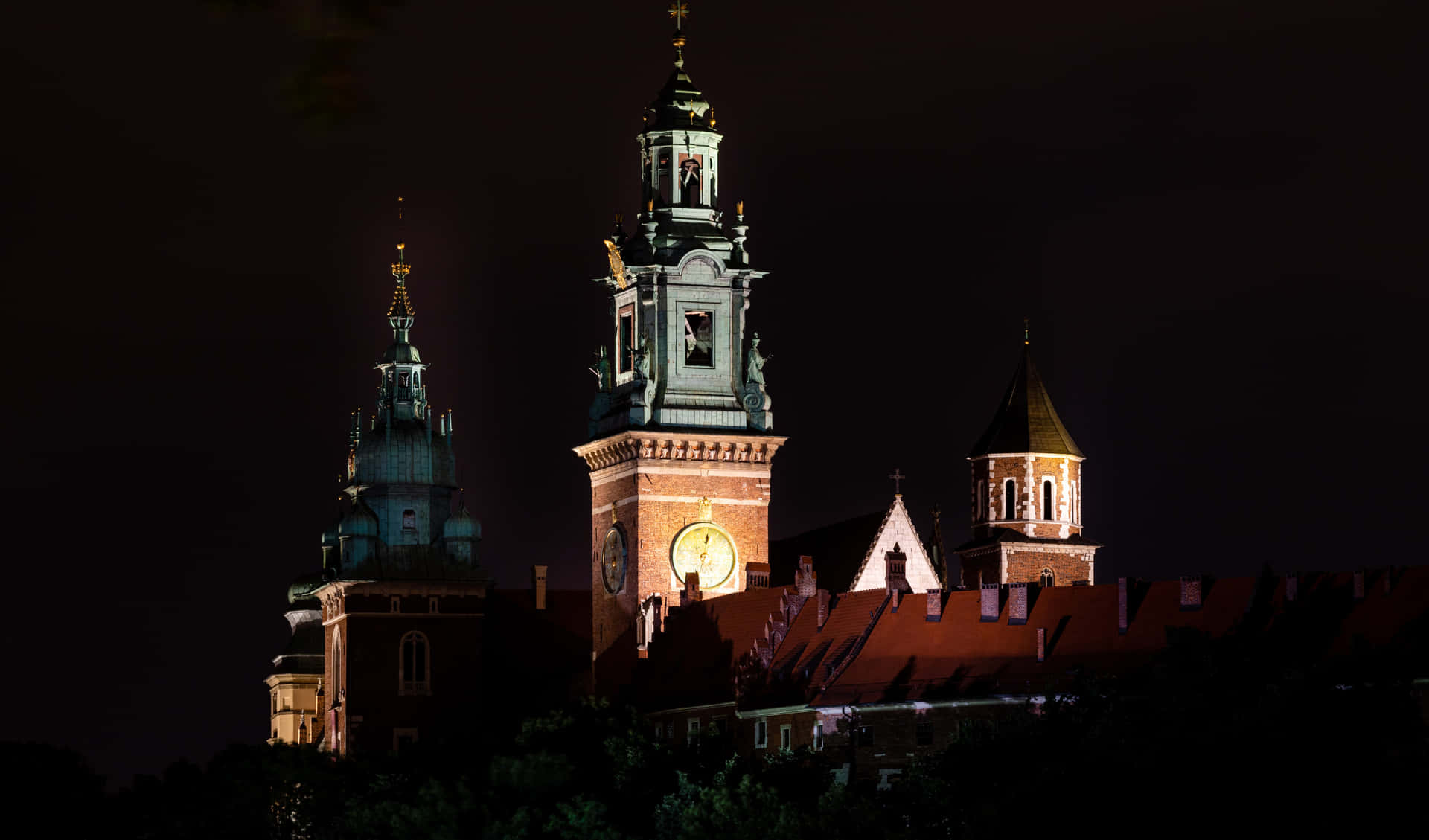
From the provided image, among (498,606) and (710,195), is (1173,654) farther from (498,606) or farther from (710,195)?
(498,606)

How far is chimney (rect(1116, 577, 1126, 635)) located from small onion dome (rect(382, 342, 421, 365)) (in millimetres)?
53473

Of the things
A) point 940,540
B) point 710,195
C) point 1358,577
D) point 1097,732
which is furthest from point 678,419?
point 1097,732

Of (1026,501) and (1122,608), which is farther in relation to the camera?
(1026,501)

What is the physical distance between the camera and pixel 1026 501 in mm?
166625

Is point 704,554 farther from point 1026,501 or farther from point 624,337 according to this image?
point 1026,501

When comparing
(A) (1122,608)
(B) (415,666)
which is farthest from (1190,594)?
(B) (415,666)

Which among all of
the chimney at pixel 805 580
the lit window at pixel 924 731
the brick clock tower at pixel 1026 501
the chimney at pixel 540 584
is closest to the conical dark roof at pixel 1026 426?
the brick clock tower at pixel 1026 501

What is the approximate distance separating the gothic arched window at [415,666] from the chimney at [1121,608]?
40049mm

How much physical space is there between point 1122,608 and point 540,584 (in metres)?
47.2

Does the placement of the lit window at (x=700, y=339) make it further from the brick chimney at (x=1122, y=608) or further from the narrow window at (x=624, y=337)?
the brick chimney at (x=1122, y=608)

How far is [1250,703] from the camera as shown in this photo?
100562 millimetres

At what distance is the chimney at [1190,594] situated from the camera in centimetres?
11875

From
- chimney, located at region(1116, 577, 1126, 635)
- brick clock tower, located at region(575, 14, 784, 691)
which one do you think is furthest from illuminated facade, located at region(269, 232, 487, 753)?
chimney, located at region(1116, 577, 1126, 635)

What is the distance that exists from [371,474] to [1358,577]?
57.6m
